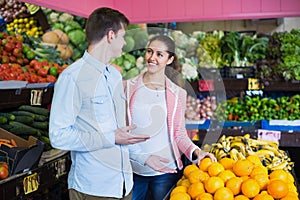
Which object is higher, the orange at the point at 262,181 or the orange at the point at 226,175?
the orange at the point at 226,175

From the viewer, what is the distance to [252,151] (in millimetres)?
2258

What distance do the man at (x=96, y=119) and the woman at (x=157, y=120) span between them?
0.81 feet

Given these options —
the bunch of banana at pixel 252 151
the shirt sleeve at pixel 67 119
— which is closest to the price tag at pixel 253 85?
the bunch of banana at pixel 252 151

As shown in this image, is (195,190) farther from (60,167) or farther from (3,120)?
(3,120)

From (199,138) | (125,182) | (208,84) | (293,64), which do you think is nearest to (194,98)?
(208,84)

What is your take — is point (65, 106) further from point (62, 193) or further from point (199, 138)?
point (199, 138)

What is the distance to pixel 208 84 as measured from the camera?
4070mm

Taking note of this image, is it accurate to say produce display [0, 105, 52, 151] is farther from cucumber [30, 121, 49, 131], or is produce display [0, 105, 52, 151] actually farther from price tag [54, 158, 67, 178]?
price tag [54, 158, 67, 178]

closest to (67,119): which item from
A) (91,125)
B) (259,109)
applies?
(91,125)

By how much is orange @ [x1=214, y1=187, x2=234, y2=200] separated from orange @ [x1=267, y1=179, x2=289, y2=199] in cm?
16

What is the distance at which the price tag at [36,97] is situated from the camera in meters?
2.92

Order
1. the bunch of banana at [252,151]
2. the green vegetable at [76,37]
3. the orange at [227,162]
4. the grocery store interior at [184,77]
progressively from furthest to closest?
the green vegetable at [76,37] → the grocery store interior at [184,77] → the bunch of banana at [252,151] → the orange at [227,162]

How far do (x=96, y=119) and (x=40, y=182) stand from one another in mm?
976

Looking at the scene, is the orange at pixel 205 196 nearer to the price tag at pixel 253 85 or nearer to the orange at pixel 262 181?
the orange at pixel 262 181
